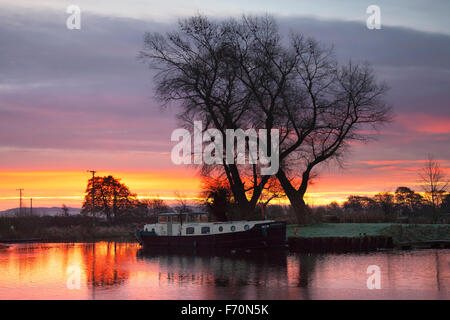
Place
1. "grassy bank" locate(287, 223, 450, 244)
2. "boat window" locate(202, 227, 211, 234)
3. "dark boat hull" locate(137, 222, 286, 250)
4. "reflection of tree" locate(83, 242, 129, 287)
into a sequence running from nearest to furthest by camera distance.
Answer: "reflection of tree" locate(83, 242, 129, 287), "dark boat hull" locate(137, 222, 286, 250), "grassy bank" locate(287, 223, 450, 244), "boat window" locate(202, 227, 211, 234)

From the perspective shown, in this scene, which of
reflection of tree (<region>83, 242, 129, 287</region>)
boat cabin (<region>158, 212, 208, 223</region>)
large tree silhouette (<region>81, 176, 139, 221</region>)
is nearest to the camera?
reflection of tree (<region>83, 242, 129, 287</region>)

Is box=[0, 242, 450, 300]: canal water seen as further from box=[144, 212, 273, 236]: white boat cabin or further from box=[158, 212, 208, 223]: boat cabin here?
box=[158, 212, 208, 223]: boat cabin

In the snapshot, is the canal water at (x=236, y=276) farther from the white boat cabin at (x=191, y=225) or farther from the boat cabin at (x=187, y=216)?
the boat cabin at (x=187, y=216)

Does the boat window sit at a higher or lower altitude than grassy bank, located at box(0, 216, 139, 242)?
higher

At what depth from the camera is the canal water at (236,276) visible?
23002 mm

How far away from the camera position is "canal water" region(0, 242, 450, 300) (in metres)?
23.0

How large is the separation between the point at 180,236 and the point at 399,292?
28.5 metres

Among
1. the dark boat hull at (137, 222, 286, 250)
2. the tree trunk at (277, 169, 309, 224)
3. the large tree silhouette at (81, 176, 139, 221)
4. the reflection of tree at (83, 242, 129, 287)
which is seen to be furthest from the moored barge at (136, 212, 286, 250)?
the large tree silhouette at (81, 176, 139, 221)

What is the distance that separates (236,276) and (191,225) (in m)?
20.2

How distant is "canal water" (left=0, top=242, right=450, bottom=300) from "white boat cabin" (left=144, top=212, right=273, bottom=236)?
4218mm

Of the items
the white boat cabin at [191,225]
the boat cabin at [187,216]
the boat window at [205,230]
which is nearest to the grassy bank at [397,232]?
the white boat cabin at [191,225]

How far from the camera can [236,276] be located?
28844 mm

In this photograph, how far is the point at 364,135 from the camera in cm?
5538
